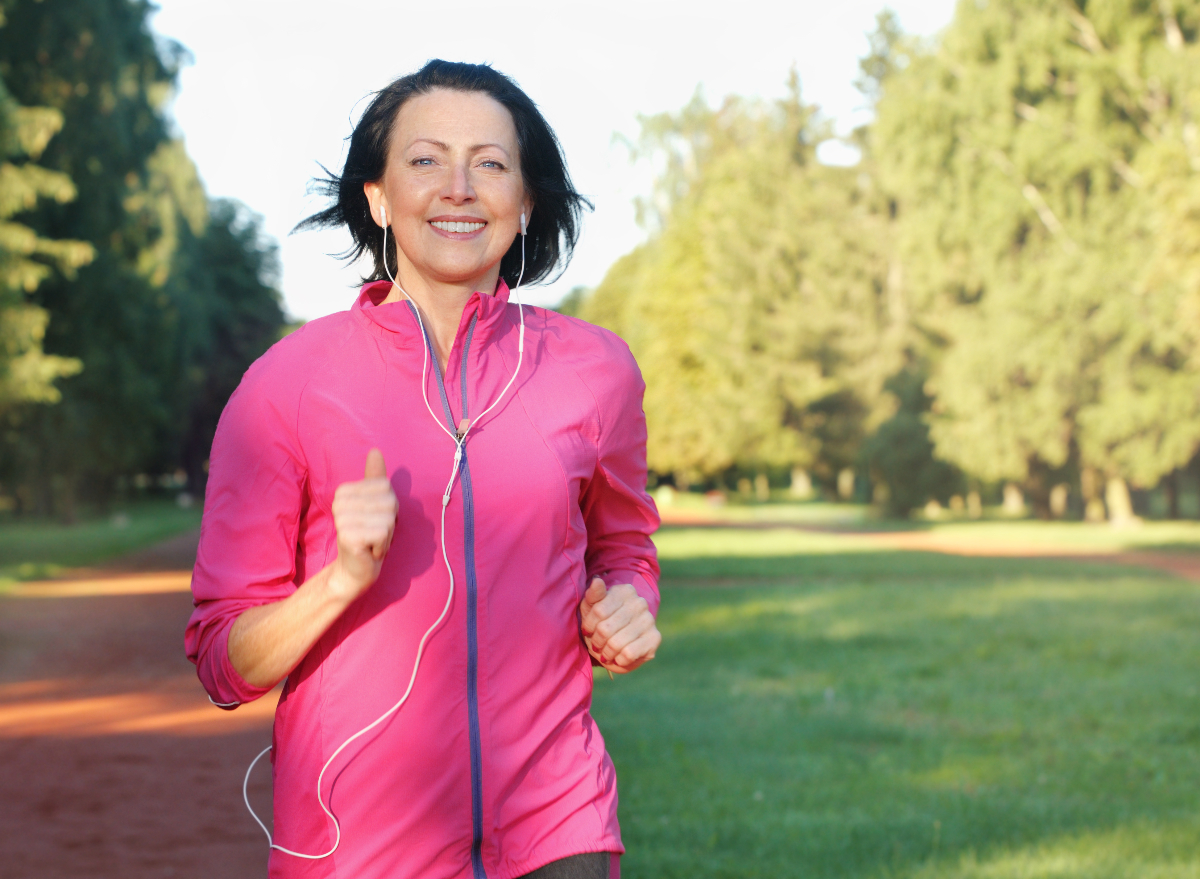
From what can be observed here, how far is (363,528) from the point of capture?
1796mm

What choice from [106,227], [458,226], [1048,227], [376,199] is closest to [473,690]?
[458,226]

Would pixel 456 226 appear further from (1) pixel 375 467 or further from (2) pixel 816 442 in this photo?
(2) pixel 816 442

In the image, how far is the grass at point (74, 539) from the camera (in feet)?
79.7

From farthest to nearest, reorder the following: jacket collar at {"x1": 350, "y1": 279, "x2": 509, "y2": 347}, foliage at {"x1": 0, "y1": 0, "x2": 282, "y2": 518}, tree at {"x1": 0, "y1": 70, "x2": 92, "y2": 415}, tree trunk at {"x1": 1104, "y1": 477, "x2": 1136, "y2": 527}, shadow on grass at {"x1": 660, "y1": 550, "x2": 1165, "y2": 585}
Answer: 1. tree trunk at {"x1": 1104, "y1": 477, "x2": 1136, "y2": 527}
2. foliage at {"x1": 0, "y1": 0, "x2": 282, "y2": 518}
3. shadow on grass at {"x1": 660, "y1": 550, "x2": 1165, "y2": 585}
4. tree at {"x1": 0, "y1": 70, "x2": 92, "y2": 415}
5. jacket collar at {"x1": 350, "y1": 279, "x2": 509, "y2": 347}

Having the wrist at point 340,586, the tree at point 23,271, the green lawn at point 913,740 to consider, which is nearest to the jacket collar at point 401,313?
the wrist at point 340,586

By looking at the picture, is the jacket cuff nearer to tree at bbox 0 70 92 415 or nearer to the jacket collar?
the jacket collar

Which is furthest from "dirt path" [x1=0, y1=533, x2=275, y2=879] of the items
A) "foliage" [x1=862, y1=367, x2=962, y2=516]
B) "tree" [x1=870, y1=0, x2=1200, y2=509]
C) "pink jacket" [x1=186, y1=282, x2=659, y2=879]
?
"foliage" [x1=862, y1=367, x2=962, y2=516]

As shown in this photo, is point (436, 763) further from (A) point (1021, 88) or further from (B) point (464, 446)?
(A) point (1021, 88)

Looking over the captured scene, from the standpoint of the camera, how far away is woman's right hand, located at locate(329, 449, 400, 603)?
180 cm

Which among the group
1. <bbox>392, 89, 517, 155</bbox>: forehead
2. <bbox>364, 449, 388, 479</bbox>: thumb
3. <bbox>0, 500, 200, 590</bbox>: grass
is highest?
<bbox>392, 89, 517, 155</bbox>: forehead

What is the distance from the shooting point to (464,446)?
2.02 m

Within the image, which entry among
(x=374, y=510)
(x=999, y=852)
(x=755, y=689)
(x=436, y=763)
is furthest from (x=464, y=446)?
(x=755, y=689)

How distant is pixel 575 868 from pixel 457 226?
3.60ft

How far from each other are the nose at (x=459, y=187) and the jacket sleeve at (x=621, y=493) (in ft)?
1.24
